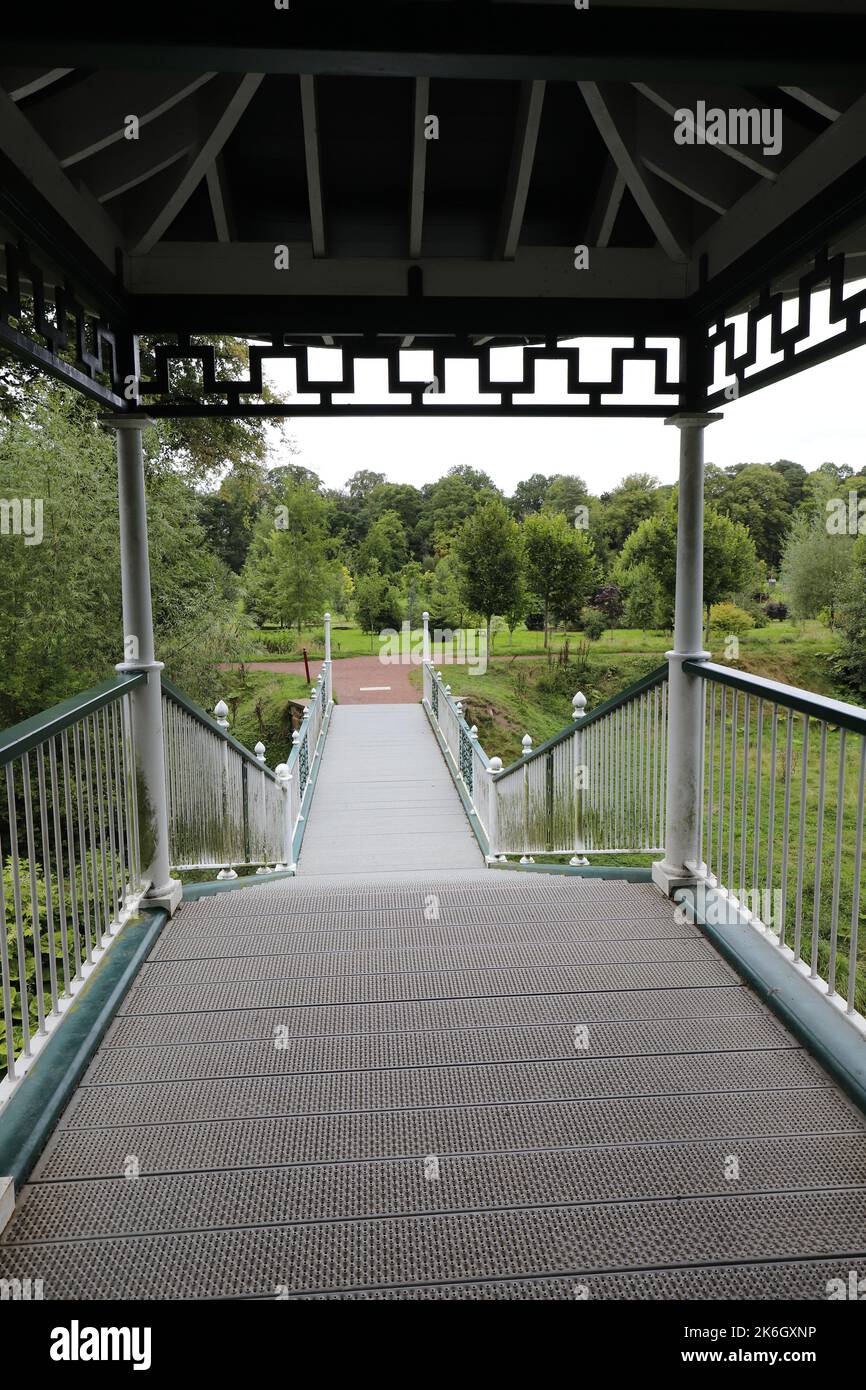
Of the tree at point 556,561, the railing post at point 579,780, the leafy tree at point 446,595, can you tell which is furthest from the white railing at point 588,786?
the tree at point 556,561

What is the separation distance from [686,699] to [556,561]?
23.9 metres

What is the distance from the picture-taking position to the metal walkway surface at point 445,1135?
1.91 meters

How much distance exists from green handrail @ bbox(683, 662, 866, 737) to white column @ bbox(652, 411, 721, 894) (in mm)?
159

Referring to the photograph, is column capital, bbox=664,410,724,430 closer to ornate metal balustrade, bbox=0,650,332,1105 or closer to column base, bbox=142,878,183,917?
ornate metal balustrade, bbox=0,650,332,1105

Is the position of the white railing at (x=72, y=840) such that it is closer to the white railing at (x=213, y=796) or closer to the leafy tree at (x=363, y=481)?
the white railing at (x=213, y=796)

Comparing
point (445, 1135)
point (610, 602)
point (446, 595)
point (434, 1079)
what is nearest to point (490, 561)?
point (446, 595)

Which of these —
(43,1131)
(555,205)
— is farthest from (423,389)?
(43,1131)

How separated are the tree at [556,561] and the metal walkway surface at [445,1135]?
961 inches

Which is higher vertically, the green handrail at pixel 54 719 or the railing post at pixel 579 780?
the green handrail at pixel 54 719

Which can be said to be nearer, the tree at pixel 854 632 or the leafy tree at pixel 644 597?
the tree at pixel 854 632

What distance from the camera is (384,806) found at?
11.0 meters

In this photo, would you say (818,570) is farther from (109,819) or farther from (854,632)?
(109,819)

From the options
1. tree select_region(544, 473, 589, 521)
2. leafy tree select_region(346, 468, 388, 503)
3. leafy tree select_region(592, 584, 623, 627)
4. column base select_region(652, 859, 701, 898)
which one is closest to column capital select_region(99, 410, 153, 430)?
column base select_region(652, 859, 701, 898)
